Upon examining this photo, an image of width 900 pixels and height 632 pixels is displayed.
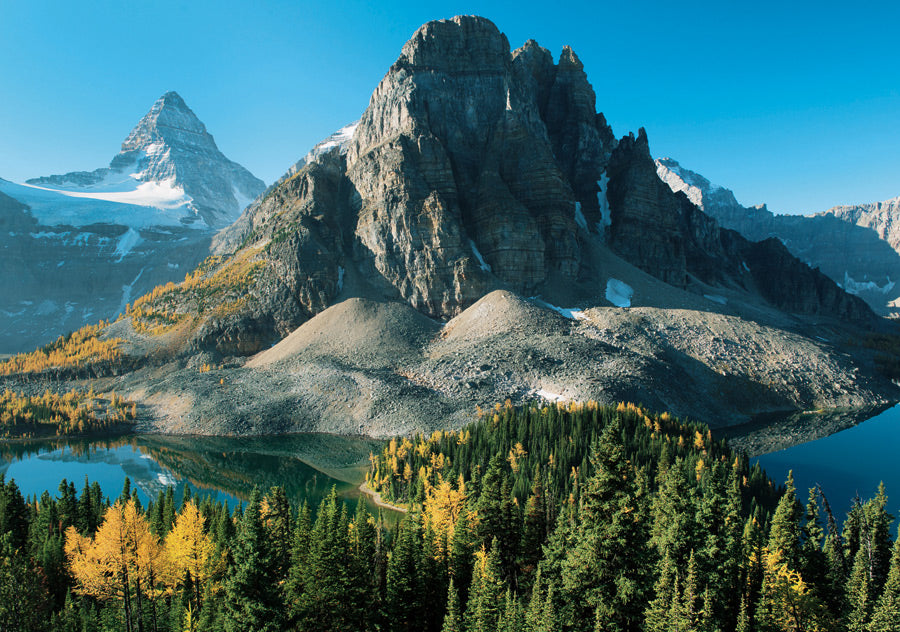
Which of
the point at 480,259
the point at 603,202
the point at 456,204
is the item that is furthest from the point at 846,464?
the point at 603,202

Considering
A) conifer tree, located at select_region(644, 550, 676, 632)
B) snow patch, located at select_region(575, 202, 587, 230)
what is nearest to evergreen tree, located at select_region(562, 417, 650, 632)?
conifer tree, located at select_region(644, 550, 676, 632)

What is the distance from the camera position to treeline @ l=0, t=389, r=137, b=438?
10250 centimetres

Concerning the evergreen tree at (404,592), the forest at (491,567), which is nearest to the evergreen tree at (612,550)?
the forest at (491,567)

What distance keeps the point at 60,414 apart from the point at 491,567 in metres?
110

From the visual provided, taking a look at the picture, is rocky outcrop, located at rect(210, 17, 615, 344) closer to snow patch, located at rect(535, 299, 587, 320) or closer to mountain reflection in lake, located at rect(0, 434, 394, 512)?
snow patch, located at rect(535, 299, 587, 320)

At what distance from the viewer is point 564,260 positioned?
144125mm

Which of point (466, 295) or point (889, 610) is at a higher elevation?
point (466, 295)

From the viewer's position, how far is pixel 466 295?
13212 centimetres

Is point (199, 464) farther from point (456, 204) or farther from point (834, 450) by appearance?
point (834, 450)

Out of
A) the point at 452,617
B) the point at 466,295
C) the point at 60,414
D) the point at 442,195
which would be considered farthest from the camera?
the point at 442,195

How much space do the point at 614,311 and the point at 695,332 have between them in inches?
668

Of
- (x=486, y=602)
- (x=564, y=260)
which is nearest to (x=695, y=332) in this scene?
(x=564, y=260)

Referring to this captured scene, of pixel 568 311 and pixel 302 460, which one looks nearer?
pixel 302 460

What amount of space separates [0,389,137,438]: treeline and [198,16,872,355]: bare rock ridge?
27044 mm
